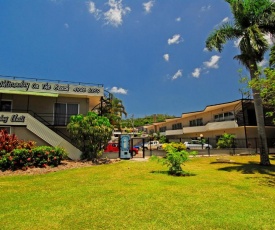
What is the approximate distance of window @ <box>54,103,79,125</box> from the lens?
2186cm

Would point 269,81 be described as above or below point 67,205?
above

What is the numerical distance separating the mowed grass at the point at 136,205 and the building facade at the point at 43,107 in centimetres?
820

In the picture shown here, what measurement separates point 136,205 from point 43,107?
17948mm

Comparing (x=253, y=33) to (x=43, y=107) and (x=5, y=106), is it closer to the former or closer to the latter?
(x=43, y=107)

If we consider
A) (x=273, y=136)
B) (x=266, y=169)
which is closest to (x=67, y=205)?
(x=266, y=169)

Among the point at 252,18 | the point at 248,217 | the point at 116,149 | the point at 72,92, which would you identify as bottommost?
the point at 248,217

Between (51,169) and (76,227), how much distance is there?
33.6ft

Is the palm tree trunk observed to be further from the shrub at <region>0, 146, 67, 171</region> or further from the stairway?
the stairway

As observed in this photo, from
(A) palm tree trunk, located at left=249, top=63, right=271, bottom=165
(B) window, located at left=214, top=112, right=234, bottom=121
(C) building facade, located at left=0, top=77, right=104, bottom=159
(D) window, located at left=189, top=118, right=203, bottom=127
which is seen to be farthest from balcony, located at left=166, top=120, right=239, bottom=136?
(C) building facade, located at left=0, top=77, right=104, bottom=159

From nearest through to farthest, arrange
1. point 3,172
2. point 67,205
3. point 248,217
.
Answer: point 248,217, point 67,205, point 3,172

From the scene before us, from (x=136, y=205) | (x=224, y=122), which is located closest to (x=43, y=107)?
(x=136, y=205)

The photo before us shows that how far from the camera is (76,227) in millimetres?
5227

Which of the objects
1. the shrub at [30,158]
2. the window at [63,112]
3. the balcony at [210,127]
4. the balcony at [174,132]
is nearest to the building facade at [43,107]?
the window at [63,112]

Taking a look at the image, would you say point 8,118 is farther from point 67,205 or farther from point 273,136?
point 273,136
